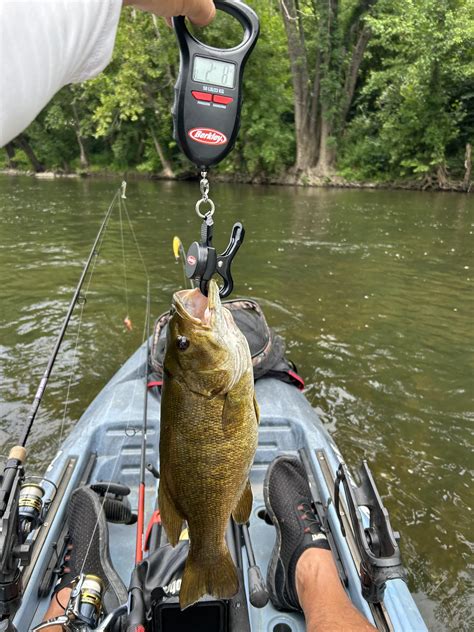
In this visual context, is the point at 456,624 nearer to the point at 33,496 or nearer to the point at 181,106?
the point at 33,496

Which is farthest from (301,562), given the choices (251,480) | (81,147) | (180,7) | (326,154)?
(81,147)

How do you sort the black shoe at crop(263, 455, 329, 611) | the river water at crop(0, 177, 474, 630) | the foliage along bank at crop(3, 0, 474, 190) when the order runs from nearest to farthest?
the black shoe at crop(263, 455, 329, 611) < the river water at crop(0, 177, 474, 630) < the foliage along bank at crop(3, 0, 474, 190)

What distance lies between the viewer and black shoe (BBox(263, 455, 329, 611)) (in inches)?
100.0

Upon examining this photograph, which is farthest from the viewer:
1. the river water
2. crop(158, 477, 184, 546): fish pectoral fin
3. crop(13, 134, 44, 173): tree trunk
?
crop(13, 134, 44, 173): tree trunk

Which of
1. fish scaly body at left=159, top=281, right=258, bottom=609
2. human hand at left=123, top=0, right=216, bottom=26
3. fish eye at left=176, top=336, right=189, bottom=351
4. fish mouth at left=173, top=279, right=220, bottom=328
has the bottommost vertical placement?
fish scaly body at left=159, top=281, right=258, bottom=609

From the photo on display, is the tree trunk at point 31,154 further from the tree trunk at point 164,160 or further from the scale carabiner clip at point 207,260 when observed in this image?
the scale carabiner clip at point 207,260

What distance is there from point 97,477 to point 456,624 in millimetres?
2481

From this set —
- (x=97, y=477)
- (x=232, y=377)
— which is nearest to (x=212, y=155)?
(x=232, y=377)

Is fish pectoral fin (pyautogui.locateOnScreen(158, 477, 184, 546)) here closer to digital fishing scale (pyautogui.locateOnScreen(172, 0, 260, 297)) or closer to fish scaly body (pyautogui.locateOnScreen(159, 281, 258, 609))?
fish scaly body (pyautogui.locateOnScreen(159, 281, 258, 609))

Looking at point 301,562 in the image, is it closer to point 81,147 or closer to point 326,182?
point 326,182

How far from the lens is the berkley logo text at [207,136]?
1.83m

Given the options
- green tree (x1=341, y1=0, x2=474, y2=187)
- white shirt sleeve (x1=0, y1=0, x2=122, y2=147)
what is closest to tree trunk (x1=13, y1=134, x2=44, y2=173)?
green tree (x1=341, y1=0, x2=474, y2=187)

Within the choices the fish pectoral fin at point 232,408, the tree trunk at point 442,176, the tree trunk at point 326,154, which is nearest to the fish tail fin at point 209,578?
the fish pectoral fin at point 232,408

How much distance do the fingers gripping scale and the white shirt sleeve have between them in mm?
740
